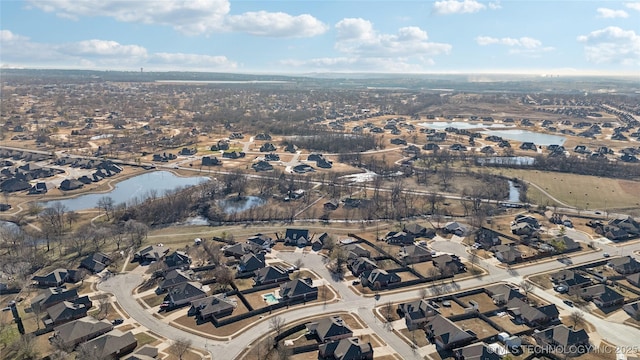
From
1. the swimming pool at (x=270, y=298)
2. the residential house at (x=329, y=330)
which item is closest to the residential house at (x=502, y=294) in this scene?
the residential house at (x=329, y=330)

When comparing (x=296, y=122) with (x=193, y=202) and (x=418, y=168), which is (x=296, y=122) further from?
(x=193, y=202)

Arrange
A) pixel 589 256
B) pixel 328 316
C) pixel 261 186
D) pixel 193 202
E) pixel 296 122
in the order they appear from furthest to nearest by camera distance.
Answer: pixel 296 122 → pixel 261 186 → pixel 193 202 → pixel 589 256 → pixel 328 316

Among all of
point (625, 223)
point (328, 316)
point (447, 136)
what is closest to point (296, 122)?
point (447, 136)

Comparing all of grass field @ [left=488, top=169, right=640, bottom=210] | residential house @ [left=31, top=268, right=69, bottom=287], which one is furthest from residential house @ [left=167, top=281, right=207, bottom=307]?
grass field @ [left=488, top=169, right=640, bottom=210]

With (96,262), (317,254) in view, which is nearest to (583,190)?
(317,254)

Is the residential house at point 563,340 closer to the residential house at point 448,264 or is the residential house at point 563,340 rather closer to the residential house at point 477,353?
the residential house at point 477,353

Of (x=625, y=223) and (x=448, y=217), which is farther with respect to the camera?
(x=448, y=217)
